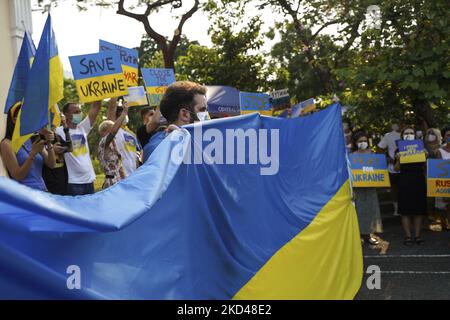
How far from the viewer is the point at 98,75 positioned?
6.48m

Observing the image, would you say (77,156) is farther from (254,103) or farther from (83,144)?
(254,103)

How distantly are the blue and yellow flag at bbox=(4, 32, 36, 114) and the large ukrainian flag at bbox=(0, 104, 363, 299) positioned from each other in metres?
1.98

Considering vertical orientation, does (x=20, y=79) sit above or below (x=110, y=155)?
above

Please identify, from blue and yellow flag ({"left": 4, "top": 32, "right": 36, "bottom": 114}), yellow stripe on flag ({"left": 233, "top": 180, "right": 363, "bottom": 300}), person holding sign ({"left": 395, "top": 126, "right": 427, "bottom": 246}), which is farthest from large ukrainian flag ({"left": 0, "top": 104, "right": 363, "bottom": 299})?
person holding sign ({"left": 395, "top": 126, "right": 427, "bottom": 246})

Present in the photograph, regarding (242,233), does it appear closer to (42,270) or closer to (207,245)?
(207,245)

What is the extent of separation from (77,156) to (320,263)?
9.87ft

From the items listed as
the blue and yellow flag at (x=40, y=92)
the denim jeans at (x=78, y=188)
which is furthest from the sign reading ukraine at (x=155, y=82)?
the blue and yellow flag at (x=40, y=92)

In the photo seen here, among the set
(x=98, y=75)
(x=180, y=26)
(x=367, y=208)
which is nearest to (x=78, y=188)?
(x=98, y=75)

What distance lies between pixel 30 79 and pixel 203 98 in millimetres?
1535

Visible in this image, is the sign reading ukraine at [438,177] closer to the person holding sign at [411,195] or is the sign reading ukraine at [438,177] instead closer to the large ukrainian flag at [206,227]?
the person holding sign at [411,195]

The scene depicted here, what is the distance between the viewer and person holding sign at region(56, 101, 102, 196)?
6.19 m

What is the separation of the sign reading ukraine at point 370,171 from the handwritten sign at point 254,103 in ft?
5.23

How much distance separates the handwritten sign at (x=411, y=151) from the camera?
8.09m

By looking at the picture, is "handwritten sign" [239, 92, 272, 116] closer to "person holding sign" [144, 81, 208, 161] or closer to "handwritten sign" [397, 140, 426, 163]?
"handwritten sign" [397, 140, 426, 163]
